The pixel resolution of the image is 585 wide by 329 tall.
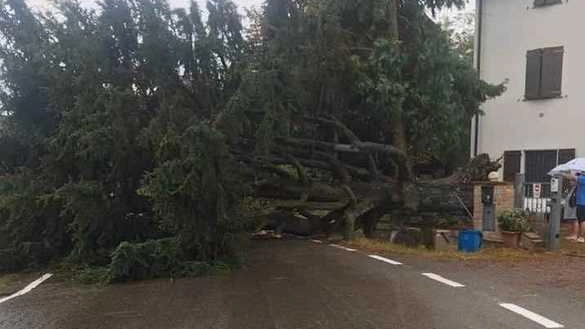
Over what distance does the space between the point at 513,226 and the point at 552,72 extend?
7045mm

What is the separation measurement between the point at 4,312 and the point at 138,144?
3418 millimetres

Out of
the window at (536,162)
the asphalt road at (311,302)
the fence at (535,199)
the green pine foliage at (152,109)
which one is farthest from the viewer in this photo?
the window at (536,162)

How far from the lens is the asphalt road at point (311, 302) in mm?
5723

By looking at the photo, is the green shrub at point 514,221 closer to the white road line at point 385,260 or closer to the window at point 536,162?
the white road line at point 385,260

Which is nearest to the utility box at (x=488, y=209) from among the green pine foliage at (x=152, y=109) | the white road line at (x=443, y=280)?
the green pine foliage at (x=152, y=109)

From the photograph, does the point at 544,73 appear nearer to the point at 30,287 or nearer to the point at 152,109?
the point at 152,109

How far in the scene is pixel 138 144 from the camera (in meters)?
9.34

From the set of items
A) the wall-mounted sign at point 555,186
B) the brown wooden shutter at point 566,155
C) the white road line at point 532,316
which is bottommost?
the white road line at point 532,316

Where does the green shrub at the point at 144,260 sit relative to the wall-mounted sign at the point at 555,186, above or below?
below

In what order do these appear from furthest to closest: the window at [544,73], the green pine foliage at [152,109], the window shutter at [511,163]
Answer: the window shutter at [511,163]
the window at [544,73]
the green pine foliage at [152,109]

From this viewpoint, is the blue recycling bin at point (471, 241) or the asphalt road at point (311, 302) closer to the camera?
the asphalt road at point (311, 302)

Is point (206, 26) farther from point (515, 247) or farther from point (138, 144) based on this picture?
point (515, 247)

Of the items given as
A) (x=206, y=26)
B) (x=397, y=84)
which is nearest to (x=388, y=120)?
(x=397, y=84)

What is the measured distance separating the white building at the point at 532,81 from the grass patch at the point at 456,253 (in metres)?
6.49
